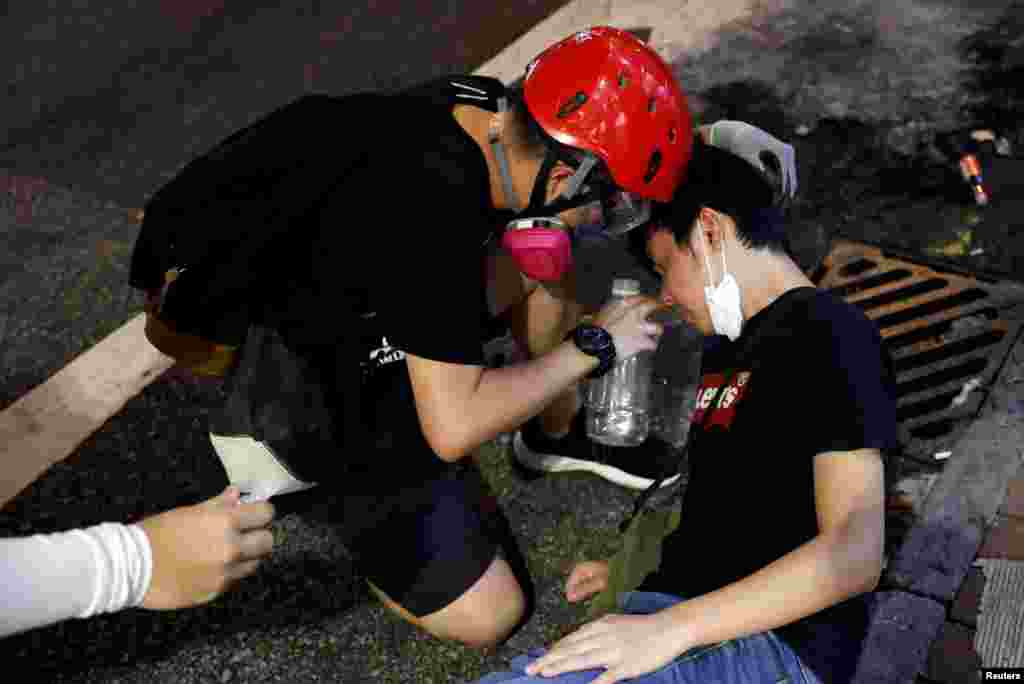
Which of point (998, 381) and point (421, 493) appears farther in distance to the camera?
point (998, 381)

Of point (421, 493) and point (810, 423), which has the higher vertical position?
point (810, 423)

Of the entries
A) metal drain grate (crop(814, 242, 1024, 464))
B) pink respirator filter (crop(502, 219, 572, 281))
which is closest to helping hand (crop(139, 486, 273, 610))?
pink respirator filter (crop(502, 219, 572, 281))

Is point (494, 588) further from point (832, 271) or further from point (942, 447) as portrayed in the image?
point (832, 271)

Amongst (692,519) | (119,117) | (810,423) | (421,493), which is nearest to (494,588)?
(421,493)

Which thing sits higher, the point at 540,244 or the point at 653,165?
the point at 653,165

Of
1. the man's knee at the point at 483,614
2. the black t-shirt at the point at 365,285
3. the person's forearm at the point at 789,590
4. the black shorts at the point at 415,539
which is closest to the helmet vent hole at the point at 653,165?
the black t-shirt at the point at 365,285

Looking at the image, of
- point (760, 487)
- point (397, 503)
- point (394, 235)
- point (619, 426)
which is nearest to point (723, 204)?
point (760, 487)

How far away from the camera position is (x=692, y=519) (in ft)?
9.70

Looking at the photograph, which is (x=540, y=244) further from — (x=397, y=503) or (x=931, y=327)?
(x=931, y=327)

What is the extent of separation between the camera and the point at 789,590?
2.48 meters

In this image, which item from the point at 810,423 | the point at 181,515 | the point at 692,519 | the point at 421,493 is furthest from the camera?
the point at 421,493

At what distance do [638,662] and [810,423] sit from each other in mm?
659

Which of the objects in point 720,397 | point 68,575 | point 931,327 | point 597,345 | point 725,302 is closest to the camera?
point 68,575

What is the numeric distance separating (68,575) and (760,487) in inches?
60.6
